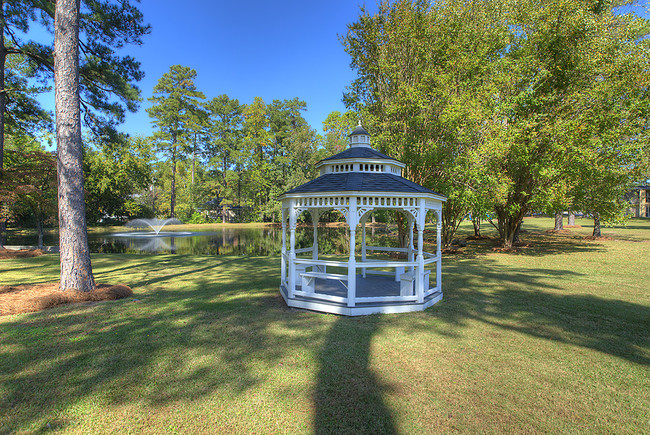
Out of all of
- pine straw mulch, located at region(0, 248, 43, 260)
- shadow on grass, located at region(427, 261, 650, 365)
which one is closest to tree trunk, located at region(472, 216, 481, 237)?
shadow on grass, located at region(427, 261, 650, 365)

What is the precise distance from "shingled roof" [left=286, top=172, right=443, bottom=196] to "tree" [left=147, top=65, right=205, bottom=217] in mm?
44258

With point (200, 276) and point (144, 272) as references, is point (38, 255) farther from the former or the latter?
point (200, 276)

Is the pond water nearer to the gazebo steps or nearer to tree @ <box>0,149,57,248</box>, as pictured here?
tree @ <box>0,149,57,248</box>

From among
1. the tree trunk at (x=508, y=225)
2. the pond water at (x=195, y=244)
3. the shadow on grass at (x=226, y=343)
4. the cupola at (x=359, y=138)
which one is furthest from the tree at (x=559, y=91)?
the pond water at (x=195, y=244)

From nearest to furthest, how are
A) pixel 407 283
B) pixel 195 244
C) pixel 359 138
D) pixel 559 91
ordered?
pixel 407 283 < pixel 359 138 < pixel 559 91 < pixel 195 244

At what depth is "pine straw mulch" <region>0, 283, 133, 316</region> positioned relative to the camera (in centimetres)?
710

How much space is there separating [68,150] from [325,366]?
8.30 metres

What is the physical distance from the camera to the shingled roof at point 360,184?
288 inches

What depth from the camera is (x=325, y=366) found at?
185 inches

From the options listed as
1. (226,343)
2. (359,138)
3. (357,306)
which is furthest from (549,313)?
(226,343)

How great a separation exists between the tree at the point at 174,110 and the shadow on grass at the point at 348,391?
47352mm

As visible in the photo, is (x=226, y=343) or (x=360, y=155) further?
(x=360, y=155)

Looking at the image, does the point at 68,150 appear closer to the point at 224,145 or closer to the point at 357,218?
the point at 357,218

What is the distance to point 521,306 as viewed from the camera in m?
7.88
